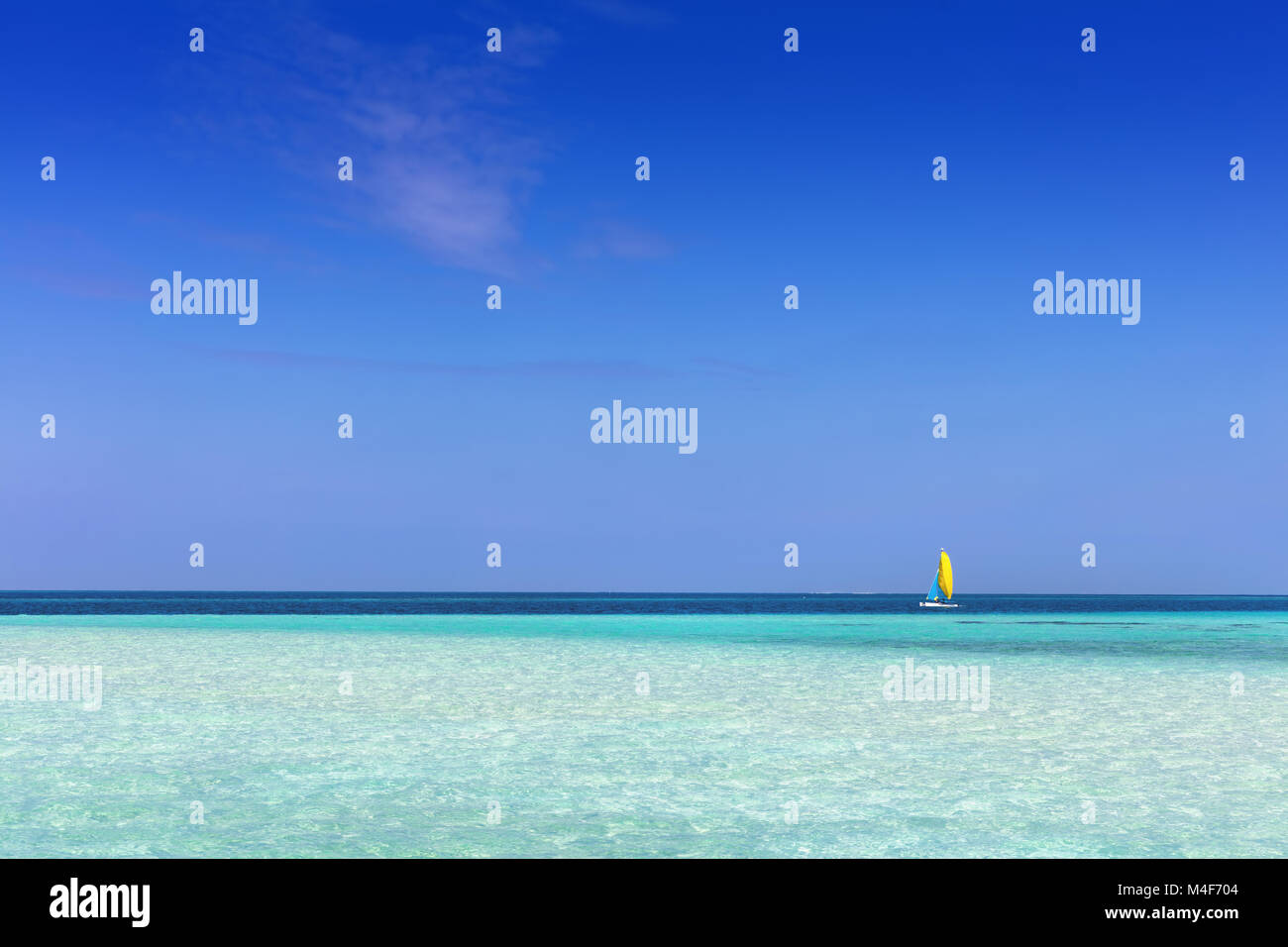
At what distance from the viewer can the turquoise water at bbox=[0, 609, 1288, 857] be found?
8438 millimetres

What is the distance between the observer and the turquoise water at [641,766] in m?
8.44

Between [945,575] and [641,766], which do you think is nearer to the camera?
[641,766]

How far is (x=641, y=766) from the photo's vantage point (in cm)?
1166

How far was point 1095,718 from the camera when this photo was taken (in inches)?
619

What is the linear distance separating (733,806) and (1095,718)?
9108 mm

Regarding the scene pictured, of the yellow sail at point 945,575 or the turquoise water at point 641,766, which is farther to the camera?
the yellow sail at point 945,575

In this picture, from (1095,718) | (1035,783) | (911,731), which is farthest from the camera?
(1095,718)

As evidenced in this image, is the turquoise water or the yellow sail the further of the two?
the yellow sail
